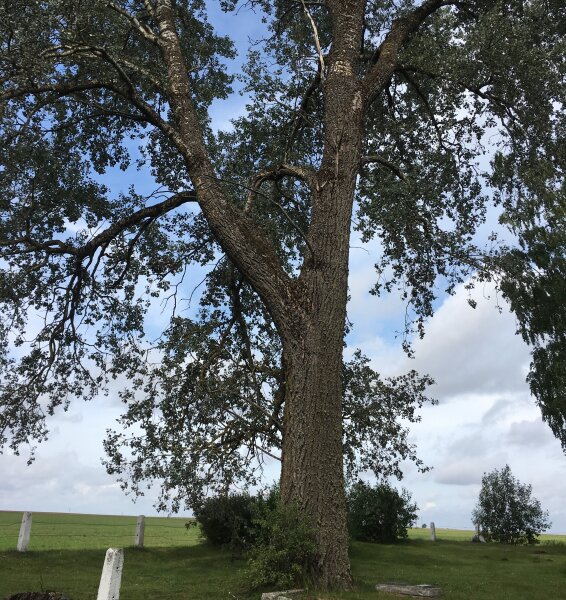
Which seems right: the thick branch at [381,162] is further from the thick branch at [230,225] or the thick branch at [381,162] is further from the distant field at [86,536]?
the distant field at [86,536]

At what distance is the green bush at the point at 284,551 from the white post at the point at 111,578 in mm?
3294

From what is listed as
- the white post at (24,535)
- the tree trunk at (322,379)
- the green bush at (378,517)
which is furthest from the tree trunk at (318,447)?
the green bush at (378,517)

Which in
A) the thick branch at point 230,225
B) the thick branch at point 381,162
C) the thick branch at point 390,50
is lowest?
the thick branch at point 230,225

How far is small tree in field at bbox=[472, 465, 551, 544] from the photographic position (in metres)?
34.7

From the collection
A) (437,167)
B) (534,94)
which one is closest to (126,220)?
(437,167)

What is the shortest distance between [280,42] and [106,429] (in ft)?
40.9

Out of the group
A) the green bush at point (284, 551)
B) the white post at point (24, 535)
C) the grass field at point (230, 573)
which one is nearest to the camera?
the green bush at point (284, 551)

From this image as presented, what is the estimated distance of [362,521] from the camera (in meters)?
28.4

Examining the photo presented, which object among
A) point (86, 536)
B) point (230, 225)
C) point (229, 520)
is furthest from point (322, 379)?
point (86, 536)

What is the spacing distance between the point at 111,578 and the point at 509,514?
3536 cm

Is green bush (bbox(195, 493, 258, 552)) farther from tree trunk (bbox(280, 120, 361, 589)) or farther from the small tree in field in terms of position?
the small tree in field

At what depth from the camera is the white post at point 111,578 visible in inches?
217

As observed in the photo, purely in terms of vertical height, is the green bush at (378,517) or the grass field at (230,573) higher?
the green bush at (378,517)

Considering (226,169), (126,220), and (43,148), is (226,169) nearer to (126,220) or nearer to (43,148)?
(126,220)
